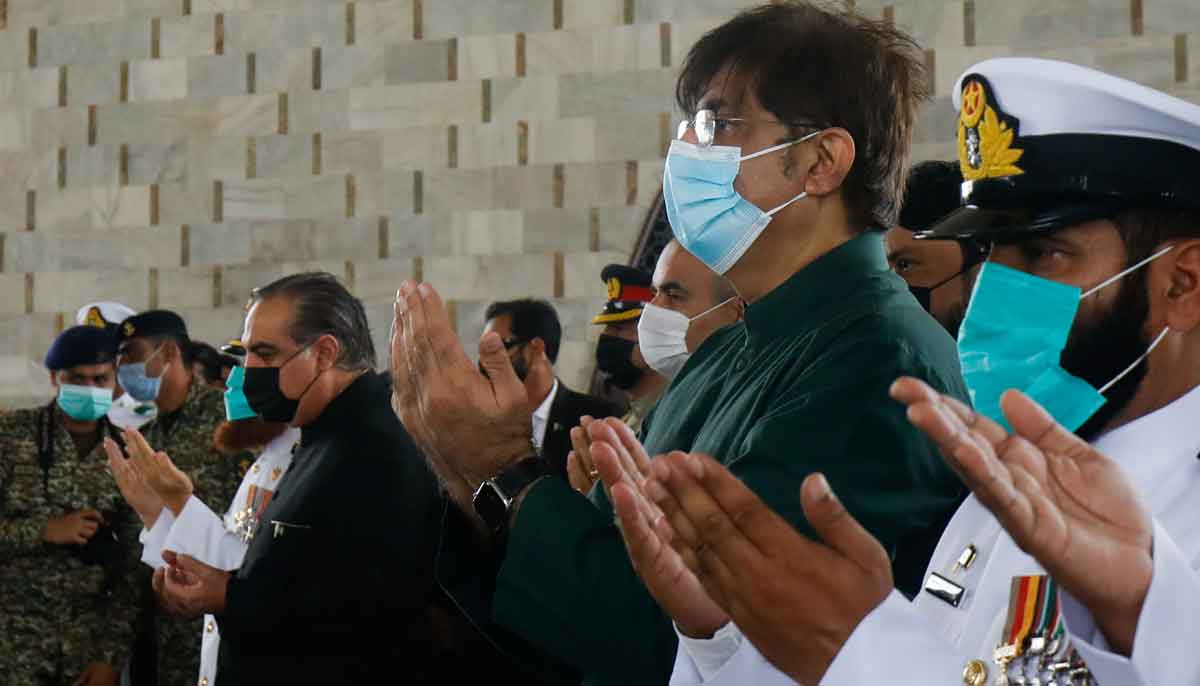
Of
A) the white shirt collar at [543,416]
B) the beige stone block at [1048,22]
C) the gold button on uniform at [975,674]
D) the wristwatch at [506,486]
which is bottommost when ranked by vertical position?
the white shirt collar at [543,416]

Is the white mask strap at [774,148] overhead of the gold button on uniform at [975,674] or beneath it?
overhead

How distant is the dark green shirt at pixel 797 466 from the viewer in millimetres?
2033

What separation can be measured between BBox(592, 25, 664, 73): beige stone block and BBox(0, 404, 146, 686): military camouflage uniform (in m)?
4.46

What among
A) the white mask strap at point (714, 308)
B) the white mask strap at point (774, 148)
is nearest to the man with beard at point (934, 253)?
the white mask strap at point (714, 308)

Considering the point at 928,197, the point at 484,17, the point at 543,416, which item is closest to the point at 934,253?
the point at 928,197

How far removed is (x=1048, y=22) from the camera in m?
8.57

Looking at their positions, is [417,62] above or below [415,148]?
above

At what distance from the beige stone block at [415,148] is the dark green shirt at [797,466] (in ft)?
25.6

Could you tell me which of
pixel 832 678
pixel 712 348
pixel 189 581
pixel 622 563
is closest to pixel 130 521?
pixel 189 581

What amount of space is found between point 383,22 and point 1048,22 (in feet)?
14.0

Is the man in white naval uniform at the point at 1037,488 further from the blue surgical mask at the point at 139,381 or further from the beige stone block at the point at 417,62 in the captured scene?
the beige stone block at the point at 417,62

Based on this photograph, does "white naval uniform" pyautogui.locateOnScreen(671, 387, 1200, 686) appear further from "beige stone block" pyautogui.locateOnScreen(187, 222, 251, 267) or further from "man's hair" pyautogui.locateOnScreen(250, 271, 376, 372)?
"beige stone block" pyautogui.locateOnScreen(187, 222, 251, 267)

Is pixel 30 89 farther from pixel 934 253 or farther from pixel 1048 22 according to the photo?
pixel 934 253

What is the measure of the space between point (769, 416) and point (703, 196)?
600mm
